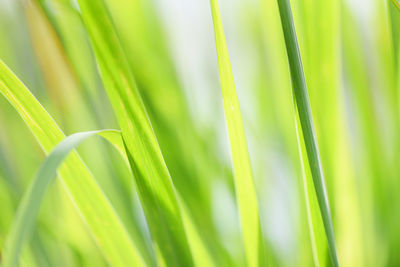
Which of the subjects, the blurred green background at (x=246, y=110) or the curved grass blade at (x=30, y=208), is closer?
the curved grass blade at (x=30, y=208)

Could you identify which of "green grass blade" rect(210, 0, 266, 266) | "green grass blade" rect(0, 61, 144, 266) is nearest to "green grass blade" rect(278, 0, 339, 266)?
"green grass blade" rect(210, 0, 266, 266)

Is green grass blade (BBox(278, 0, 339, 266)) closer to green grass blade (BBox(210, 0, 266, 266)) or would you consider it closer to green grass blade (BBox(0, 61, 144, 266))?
green grass blade (BBox(210, 0, 266, 266))

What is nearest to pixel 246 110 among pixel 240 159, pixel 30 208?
pixel 240 159

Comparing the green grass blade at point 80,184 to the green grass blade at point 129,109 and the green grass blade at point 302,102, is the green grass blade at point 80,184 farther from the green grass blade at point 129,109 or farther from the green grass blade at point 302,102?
the green grass blade at point 302,102

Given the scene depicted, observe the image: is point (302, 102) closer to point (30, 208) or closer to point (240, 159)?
point (240, 159)

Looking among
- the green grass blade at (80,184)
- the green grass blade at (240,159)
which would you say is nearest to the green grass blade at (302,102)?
the green grass blade at (240,159)

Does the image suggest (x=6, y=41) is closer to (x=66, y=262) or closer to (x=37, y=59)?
(x=37, y=59)

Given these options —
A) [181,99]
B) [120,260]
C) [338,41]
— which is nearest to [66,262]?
[120,260]
